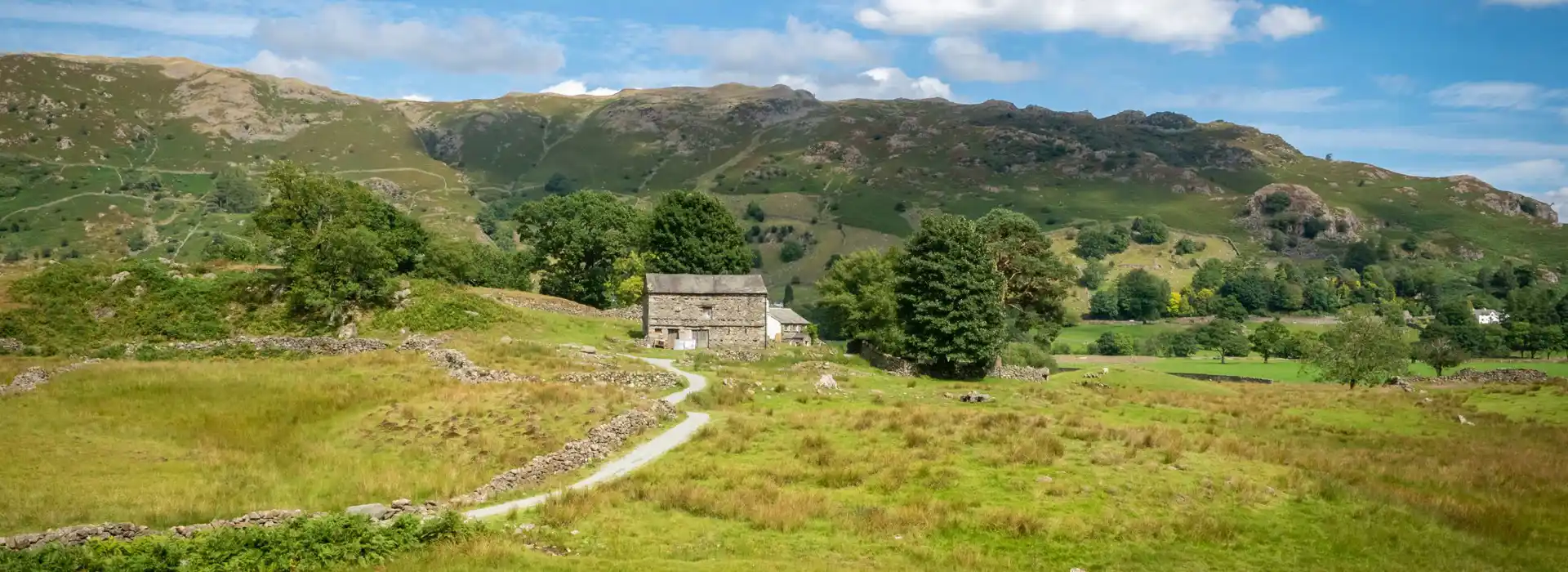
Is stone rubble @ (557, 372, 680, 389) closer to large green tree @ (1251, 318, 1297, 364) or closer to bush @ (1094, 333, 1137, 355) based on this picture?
large green tree @ (1251, 318, 1297, 364)

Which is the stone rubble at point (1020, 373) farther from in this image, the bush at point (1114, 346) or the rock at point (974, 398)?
the bush at point (1114, 346)

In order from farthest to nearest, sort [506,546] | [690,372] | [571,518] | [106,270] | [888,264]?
[888,264]
[106,270]
[690,372]
[571,518]
[506,546]

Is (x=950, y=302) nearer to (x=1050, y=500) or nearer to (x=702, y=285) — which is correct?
(x=702, y=285)

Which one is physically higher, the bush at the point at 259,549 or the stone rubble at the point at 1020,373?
the bush at the point at 259,549

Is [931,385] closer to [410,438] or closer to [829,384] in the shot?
[829,384]

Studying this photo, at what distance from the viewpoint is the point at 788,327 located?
89375 millimetres

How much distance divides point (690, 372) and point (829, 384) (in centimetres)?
951

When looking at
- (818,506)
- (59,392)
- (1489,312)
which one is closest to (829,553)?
(818,506)

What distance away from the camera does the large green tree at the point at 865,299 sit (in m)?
73.2

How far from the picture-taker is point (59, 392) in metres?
36.4

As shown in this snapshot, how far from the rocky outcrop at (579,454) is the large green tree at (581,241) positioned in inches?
2395

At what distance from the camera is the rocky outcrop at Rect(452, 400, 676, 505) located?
2556 cm

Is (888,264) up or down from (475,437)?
up

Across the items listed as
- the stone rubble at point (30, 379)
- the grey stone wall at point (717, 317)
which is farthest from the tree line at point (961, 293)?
the stone rubble at point (30, 379)
